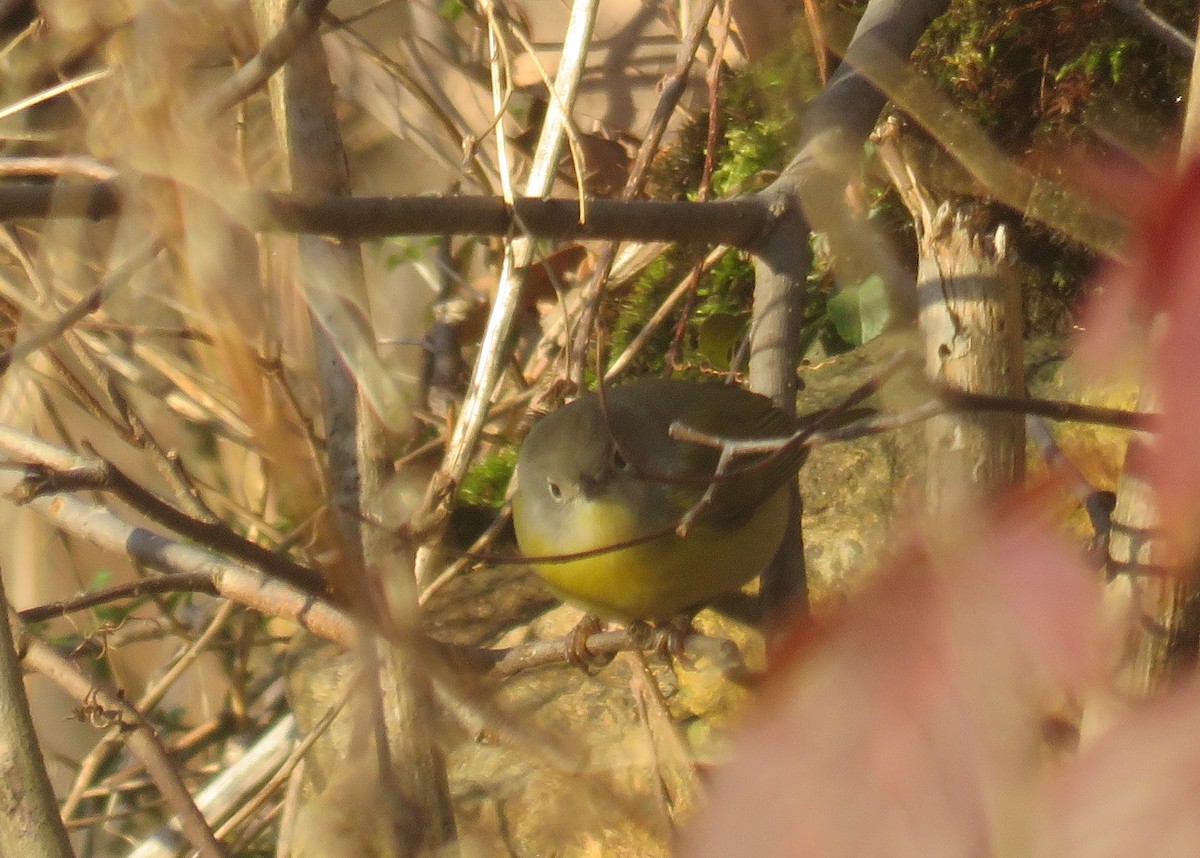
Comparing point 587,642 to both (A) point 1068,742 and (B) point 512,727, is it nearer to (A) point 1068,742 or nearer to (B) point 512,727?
(B) point 512,727

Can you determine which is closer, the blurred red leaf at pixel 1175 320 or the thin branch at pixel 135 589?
the blurred red leaf at pixel 1175 320

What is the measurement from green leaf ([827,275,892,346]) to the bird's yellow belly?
555mm

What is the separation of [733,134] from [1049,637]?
3.17 metres

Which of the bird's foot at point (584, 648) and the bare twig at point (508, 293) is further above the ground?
the bare twig at point (508, 293)

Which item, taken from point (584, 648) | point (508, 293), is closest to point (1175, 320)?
point (584, 648)

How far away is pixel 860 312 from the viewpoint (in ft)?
9.73

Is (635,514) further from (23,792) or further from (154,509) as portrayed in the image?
(23,792)

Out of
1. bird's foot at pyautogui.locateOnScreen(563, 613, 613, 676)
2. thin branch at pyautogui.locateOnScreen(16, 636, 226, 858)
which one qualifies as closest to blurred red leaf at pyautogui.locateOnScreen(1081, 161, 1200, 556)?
thin branch at pyautogui.locateOnScreen(16, 636, 226, 858)

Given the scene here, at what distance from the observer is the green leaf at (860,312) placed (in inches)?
106

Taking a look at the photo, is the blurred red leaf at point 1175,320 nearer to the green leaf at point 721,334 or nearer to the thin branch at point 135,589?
the thin branch at point 135,589

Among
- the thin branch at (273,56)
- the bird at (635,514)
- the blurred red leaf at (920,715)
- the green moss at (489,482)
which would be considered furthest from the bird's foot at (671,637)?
the blurred red leaf at (920,715)

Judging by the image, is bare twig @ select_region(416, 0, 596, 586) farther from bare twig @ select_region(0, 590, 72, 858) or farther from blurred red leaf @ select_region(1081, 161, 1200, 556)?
blurred red leaf @ select_region(1081, 161, 1200, 556)

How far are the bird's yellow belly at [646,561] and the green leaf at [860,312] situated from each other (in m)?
0.56

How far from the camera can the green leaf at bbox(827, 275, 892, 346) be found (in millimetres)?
2695
